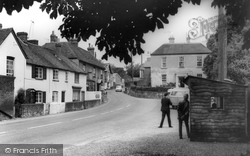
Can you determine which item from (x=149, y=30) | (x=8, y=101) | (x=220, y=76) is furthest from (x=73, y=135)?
(x=8, y=101)

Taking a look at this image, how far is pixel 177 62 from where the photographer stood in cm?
5444

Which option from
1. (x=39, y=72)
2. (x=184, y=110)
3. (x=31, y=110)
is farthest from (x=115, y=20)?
(x=39, y=72)

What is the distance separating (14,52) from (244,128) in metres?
22.4

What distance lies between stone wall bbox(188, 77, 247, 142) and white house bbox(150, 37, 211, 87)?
41051mm

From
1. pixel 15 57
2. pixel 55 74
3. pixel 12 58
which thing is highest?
pixel 15 57

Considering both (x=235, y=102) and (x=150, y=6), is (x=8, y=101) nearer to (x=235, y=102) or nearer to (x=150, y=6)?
(x=235, y=102)

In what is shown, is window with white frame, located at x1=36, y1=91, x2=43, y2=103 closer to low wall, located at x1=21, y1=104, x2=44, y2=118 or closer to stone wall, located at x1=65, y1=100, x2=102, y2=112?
stone wall, located at x1=65, y1=100, x2=102, y2=112

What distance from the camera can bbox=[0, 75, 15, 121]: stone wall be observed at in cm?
2453

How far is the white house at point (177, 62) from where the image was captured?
5362 centimetres

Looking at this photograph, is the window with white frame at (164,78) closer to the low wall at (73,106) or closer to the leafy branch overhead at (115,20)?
the low wall at (73,106)

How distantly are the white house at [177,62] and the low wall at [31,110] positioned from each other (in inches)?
1208

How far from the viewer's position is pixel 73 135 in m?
13.5

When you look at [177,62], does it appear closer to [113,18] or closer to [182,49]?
[182,49]

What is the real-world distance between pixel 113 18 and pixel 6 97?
21106mm
